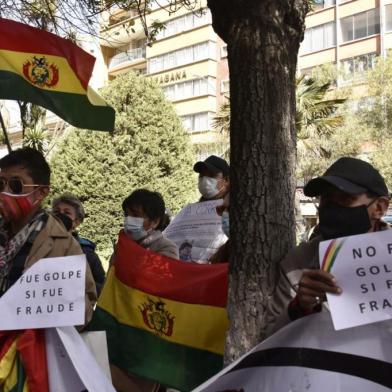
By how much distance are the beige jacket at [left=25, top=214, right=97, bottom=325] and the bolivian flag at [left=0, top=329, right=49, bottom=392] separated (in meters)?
0.28

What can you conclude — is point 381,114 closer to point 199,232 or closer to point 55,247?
point 199,232

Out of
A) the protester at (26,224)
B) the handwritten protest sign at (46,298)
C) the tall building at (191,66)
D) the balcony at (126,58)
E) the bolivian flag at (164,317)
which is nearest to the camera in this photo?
the handwritten protest sign at (46,298)

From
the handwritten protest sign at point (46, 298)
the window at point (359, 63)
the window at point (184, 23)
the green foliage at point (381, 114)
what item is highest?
the window at point (184, 23)

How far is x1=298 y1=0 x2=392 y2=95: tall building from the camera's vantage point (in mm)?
30406

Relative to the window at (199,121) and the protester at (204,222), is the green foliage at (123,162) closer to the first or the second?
the protester at (204,222)

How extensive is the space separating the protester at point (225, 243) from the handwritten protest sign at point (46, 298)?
1.14 meters

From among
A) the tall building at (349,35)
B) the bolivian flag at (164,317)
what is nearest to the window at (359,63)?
the tall building at (349,35)

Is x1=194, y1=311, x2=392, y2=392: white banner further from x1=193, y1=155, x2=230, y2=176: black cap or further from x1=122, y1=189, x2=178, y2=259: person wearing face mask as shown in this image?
x1=193, y1=155, x2=230, y2=176: black cap

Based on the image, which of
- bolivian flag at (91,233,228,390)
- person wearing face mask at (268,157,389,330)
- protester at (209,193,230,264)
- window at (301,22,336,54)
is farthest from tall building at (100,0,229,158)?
person wearing face mask at (268,157,389,330)

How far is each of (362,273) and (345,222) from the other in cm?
25

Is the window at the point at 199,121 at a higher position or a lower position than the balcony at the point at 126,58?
lower

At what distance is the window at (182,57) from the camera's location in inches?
1515

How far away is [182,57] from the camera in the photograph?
4028 centimetres

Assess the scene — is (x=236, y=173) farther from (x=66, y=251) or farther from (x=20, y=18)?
(x=20, y=18)
